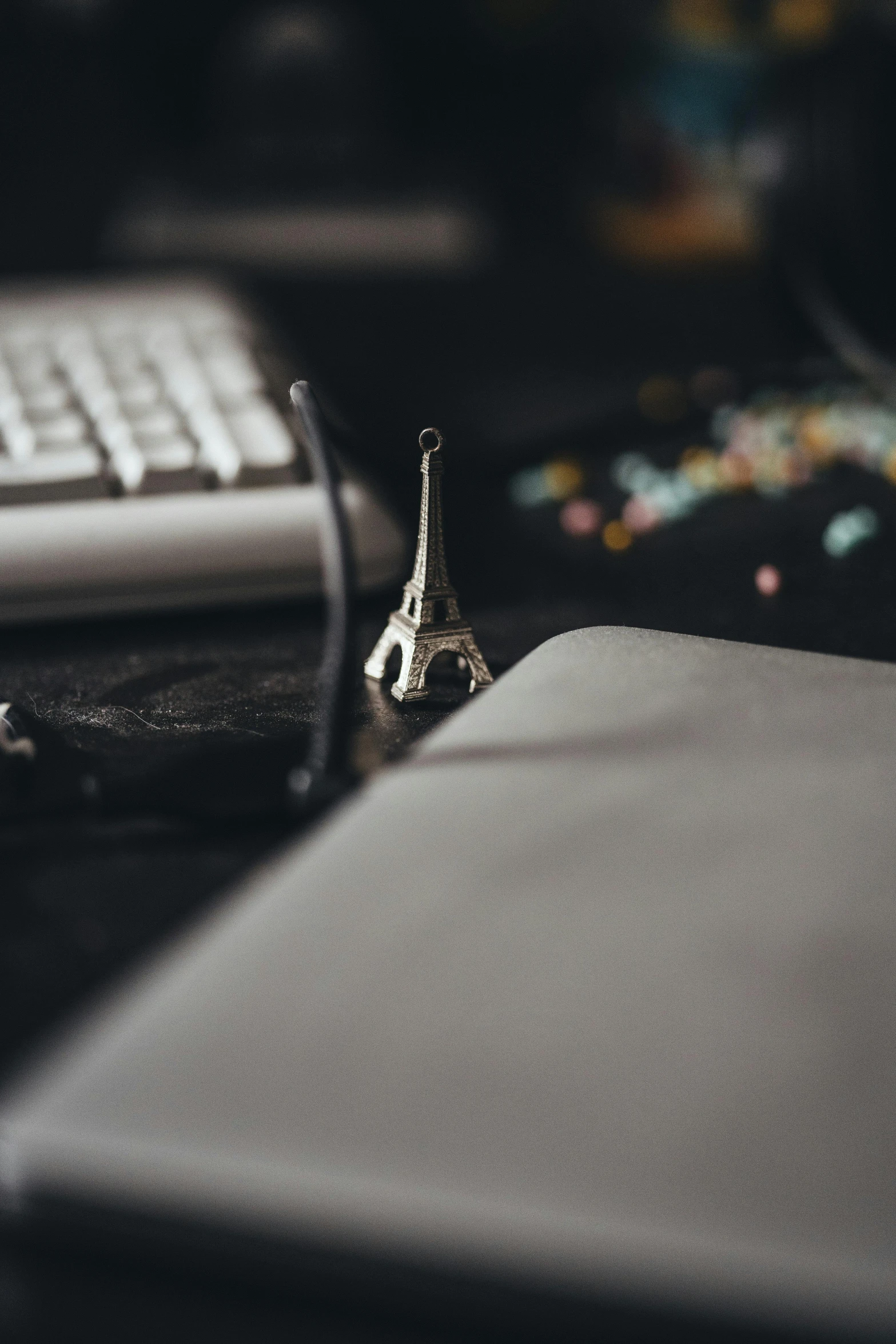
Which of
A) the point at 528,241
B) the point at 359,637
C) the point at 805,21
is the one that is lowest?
the point at 528,241

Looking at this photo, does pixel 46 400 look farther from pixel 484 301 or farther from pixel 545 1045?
pixel 484 301

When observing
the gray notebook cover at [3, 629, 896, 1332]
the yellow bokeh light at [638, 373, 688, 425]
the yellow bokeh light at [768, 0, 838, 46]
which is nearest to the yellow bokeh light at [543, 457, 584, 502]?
the yellow bokeh light at [638, 373, 688, 425]

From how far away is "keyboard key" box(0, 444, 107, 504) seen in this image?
544mm

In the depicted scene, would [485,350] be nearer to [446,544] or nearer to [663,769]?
[446,544]

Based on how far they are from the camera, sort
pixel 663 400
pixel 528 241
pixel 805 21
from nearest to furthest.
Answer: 1. pixel 663 400
2. pixel 805 21
3. pixel 528 241

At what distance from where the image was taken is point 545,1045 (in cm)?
26

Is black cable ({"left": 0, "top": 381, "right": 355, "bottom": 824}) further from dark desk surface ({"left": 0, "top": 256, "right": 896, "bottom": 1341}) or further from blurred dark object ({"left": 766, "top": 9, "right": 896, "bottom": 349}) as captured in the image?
blurred dark object ({"left": 766, "top": 9, "right": 896, "bottom": 349})

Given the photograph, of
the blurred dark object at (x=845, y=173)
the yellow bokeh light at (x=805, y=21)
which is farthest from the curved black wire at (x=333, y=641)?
the yellow bokeh light at (x=805, y=21)

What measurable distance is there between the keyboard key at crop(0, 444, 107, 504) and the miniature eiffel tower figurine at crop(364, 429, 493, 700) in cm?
17

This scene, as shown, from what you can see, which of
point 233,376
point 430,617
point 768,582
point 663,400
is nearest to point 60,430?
point 233,376

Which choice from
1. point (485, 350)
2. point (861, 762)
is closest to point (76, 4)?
point (485, 350)

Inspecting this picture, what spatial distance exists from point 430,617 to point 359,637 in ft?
0.24

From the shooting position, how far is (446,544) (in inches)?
25.7

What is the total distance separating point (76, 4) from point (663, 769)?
1.37 metres
